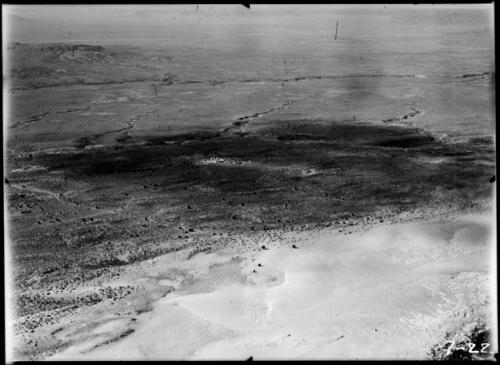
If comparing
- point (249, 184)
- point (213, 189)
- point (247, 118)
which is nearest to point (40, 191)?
point (213, 189)

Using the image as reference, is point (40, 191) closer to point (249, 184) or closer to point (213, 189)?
point (213, 189)

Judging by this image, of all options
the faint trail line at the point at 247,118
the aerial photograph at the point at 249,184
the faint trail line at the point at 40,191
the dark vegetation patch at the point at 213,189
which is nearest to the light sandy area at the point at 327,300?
the aerial photograph at the point at 249,184

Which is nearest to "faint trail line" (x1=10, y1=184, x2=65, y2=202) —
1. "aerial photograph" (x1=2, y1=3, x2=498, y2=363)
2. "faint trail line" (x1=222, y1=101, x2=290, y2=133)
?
"aerial photograph" (x1=2, y1=3, x2=498, y2=363)

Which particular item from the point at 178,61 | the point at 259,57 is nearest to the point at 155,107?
the point at 178,61

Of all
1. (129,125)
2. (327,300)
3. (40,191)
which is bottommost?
(327,300)

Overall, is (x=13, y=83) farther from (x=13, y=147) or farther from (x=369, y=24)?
(x=369, y=24)
